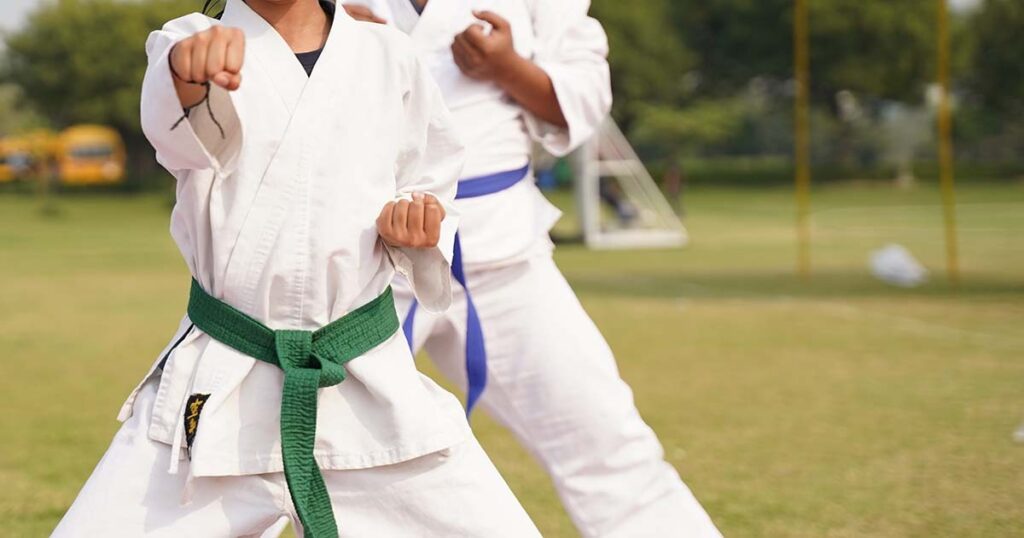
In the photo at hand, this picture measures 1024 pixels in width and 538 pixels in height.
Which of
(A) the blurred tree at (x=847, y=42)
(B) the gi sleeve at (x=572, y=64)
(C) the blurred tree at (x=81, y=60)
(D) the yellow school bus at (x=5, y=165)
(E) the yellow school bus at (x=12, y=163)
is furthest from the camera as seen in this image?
(A) the blurred tree at (x=847, y=42)

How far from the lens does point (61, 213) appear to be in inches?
1212

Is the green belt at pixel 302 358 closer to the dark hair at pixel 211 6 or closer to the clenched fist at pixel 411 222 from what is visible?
the clenched fist at pixel 411 222

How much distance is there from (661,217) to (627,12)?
32896mm

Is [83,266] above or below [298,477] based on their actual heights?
below

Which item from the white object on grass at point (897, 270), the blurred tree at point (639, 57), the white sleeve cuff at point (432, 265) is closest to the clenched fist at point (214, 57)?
the white sleeve cuff at point (432, 265)

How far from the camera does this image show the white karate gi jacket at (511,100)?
3.35m

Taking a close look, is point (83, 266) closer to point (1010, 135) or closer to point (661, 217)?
point (661, 217)

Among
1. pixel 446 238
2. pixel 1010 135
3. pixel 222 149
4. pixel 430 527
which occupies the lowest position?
pixel 1010 135

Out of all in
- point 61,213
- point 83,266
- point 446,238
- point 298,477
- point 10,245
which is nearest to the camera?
point 298,477

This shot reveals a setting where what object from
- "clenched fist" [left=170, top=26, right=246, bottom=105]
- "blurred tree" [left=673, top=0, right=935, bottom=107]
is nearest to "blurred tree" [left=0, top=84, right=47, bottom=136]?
"blurred tree" [left=673, top=0, right=935, bottom=107]

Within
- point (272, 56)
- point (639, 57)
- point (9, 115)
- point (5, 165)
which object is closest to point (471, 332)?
point (272, 56)

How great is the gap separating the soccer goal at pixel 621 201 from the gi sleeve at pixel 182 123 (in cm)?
1765

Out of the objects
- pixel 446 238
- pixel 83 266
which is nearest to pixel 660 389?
pixel 446 238

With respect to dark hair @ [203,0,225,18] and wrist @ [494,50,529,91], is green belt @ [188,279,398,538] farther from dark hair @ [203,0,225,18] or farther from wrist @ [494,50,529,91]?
wrist @ [494,50,529,91]
